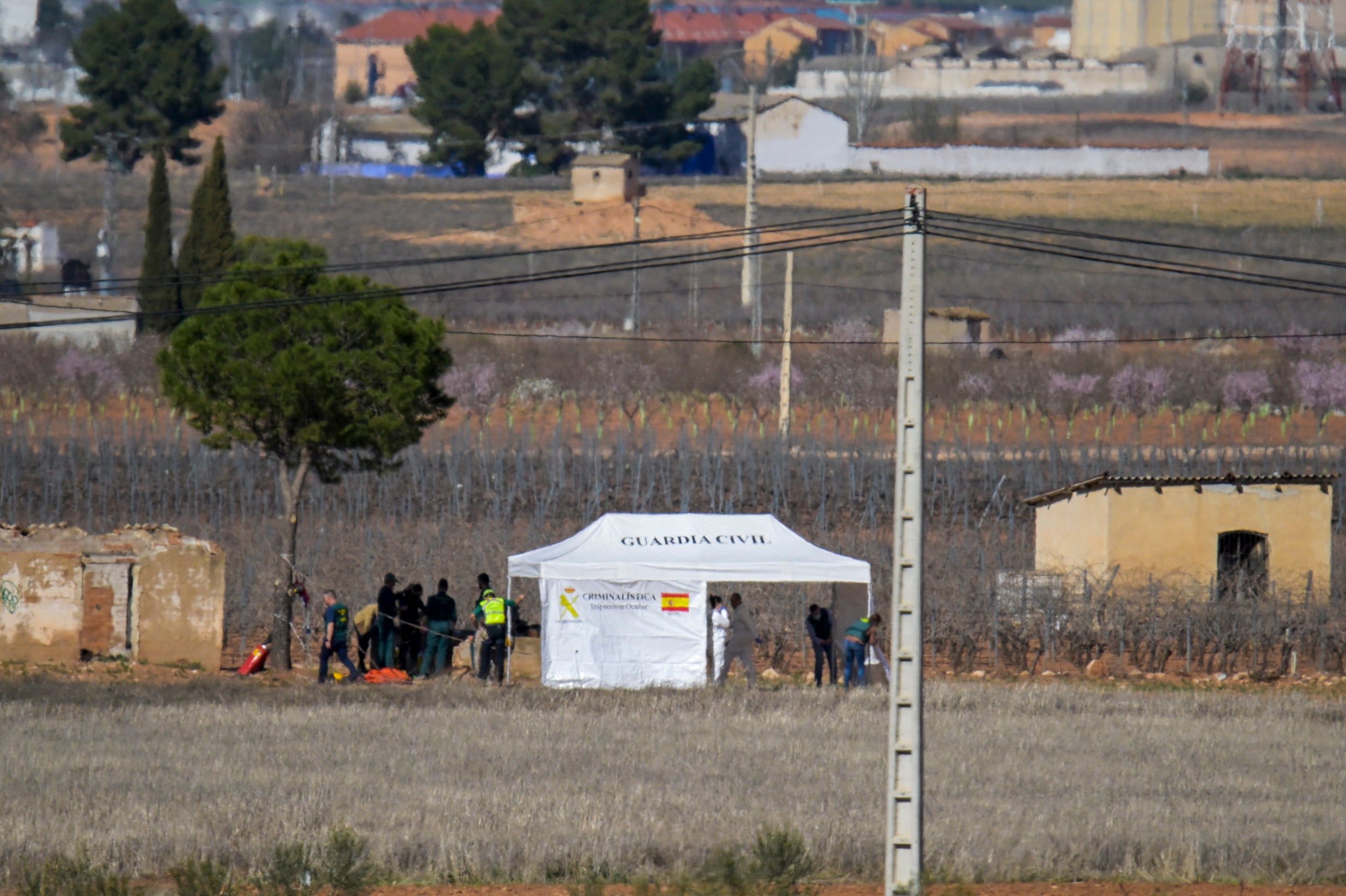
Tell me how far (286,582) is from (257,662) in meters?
1.04

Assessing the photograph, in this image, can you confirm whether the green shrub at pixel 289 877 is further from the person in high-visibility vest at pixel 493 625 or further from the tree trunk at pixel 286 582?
the tree trunk at pixel 286 582

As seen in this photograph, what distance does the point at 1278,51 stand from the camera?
118250mm

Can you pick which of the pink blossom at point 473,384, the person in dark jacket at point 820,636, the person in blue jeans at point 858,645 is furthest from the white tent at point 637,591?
the pink blossom at point 473,384

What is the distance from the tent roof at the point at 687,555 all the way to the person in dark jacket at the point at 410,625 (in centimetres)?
131

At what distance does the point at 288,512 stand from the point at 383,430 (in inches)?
69.3

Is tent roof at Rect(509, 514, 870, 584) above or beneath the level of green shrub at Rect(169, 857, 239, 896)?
above

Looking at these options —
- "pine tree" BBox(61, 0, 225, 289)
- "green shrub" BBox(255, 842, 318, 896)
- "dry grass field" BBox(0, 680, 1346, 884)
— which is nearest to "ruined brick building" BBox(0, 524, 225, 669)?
"dry grass field" BBox(0, 680, 1346, 884)

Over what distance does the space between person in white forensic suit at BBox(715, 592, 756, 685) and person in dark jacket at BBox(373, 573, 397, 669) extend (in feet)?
13.4

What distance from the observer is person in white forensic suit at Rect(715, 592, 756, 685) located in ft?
73.3

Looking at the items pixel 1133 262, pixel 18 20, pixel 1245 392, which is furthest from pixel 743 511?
pixel 18 20

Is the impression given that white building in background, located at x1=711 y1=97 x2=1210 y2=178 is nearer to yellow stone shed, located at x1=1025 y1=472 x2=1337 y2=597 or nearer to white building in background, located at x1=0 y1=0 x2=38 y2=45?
yellow stone shed, located at x1=1025 y1=472 x2=1337 y2=597

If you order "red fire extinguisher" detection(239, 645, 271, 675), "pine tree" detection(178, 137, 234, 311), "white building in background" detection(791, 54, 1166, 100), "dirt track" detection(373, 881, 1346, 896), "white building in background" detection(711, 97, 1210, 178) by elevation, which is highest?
"white building in background" detection(791, 54, 1166, 100)

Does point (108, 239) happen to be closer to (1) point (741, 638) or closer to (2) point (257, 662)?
(2) point (257, 662)

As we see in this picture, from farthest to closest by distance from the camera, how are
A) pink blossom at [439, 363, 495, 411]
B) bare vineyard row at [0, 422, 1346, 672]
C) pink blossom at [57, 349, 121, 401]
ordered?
pink blossom at [439, 363, 495, 411] < pink blossom at [57, 349, 121, 401] < bare vineyard row at [0, 422, 1346, 672]
